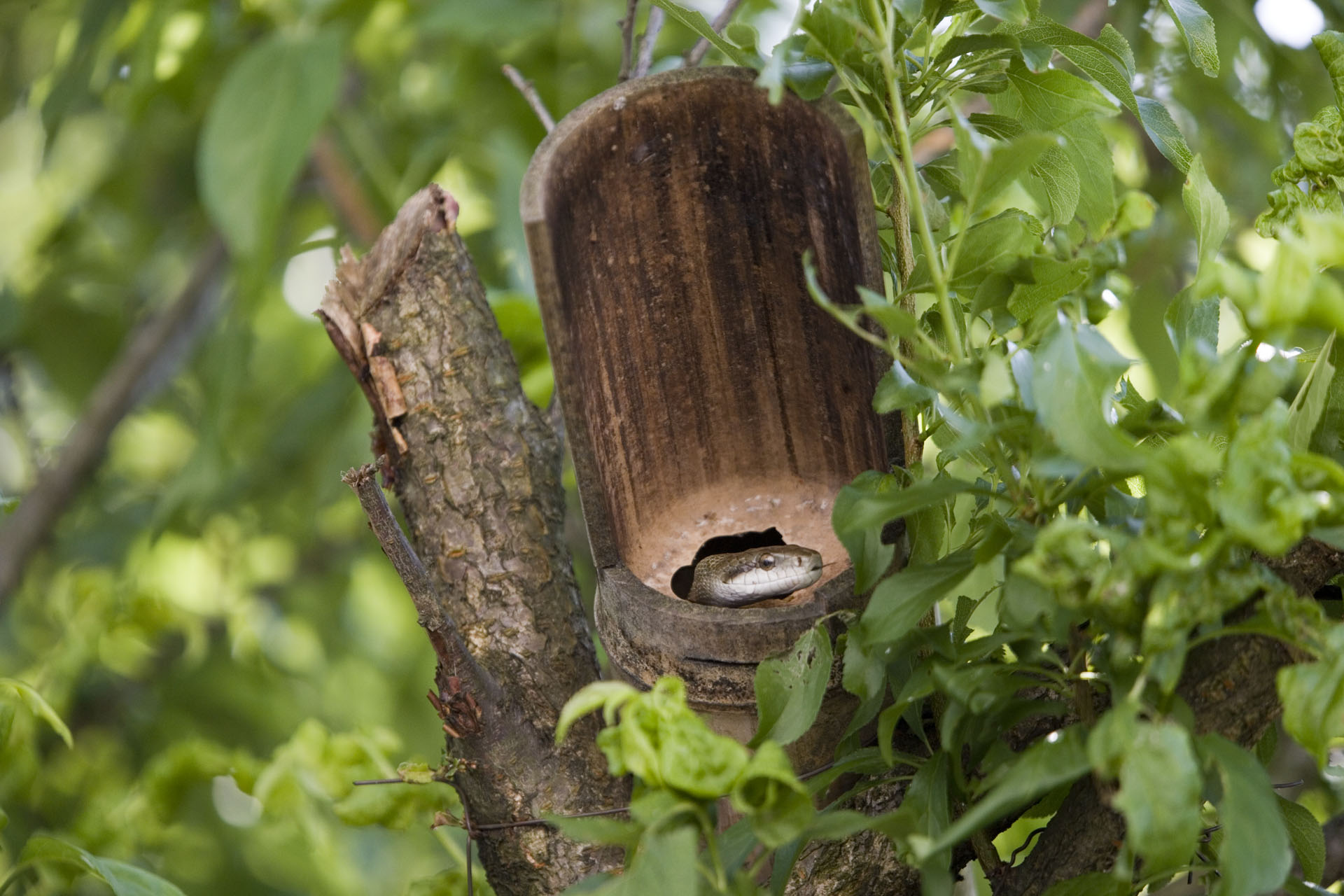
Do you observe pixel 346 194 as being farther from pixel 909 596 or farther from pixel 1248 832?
pixel 1248 832

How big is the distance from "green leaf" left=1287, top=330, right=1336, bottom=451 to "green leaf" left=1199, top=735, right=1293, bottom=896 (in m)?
0.15

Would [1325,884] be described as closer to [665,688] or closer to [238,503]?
[665,688]

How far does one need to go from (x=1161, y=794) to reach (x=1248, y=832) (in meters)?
0.04

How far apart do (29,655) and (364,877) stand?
57cm

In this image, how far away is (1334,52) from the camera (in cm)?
54

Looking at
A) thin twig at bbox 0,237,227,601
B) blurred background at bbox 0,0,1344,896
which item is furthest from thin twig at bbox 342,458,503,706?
thin twig at bbox 0,237,227,601

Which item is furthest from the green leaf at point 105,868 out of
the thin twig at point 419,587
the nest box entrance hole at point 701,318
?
the nest box entrance hole at point 701,318

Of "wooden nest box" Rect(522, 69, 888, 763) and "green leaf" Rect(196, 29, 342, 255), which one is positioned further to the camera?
"green leaf" Rect(196, 29, 342, 255)

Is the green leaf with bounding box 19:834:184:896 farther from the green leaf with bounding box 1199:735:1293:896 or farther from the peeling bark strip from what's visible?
the green leaf with bounding box 1199:735:1293:896

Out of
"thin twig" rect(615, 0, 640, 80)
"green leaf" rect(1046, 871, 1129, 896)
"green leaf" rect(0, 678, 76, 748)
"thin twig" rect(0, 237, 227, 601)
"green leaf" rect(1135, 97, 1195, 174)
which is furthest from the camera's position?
"thin twig" rect(0, 237, 227, 601)

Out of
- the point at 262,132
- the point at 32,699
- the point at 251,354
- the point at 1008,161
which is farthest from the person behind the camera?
the point at 251,354

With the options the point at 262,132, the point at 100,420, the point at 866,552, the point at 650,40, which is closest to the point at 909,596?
the point at 866,552

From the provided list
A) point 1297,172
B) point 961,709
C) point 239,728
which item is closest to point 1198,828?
point 961,709

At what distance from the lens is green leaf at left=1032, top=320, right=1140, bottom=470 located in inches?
15.9
